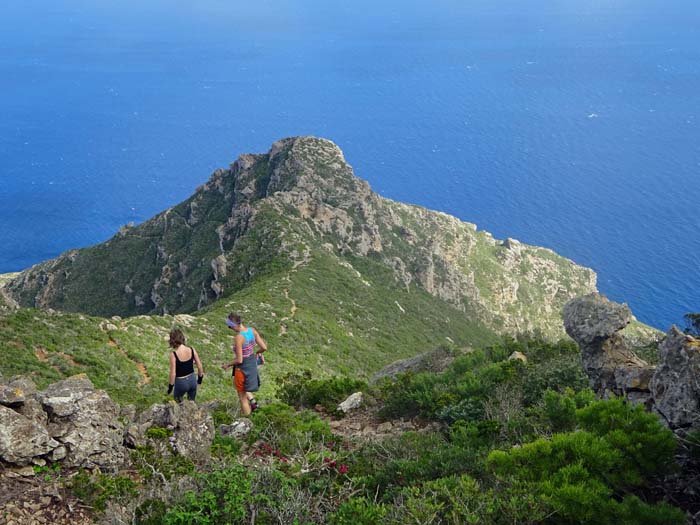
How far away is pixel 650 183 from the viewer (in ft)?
468

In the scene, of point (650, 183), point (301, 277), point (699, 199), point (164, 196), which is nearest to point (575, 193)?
point (650, 183)

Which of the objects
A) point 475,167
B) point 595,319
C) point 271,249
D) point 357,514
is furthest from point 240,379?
point 475,167

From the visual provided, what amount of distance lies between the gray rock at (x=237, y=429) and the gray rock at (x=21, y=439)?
3.95m

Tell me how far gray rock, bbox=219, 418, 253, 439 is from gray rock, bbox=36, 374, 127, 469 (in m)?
2.62

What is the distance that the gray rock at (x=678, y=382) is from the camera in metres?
9.41

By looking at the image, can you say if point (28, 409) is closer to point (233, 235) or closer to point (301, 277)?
point (301, 277)

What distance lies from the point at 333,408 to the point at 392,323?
119 ft

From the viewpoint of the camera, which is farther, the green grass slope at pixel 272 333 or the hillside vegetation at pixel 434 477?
the green grass slope at pixel 272 333

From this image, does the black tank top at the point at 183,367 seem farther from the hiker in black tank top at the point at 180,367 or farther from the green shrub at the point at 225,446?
the green shrub at the point at 225,446

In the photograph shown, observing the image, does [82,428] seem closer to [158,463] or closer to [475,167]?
[158,463]

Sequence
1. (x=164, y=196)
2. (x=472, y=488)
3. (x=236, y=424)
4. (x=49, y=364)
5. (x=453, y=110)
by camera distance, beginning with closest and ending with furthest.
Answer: (x=472, y=488), (x=236, y=424), (x=49, y=364), (x=164, y=196), (x=453, y=110)

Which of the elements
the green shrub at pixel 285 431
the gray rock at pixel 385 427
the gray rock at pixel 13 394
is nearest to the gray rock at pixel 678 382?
the green shrub at pixel 285 431

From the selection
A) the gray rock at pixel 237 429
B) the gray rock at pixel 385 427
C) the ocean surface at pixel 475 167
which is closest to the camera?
the gray rock at pixel 237 429

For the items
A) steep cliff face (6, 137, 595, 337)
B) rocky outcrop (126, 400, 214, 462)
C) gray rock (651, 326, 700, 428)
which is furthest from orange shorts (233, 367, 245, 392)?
steep cliff face (6, 137, 595, 337)
